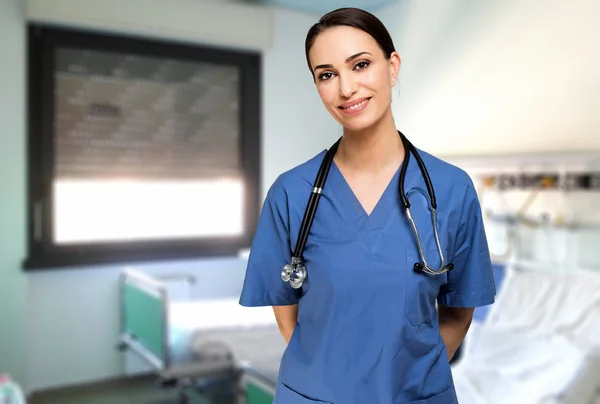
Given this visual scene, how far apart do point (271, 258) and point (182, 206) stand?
2.84 meters

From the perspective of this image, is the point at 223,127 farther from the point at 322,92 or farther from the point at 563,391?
the point at 322,92

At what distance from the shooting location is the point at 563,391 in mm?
1558

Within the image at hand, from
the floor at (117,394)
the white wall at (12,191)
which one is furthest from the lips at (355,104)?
the white wall at (12,191)

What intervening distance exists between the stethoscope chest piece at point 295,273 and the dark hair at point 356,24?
0.68 ft

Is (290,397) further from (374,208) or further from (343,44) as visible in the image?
(343,44)

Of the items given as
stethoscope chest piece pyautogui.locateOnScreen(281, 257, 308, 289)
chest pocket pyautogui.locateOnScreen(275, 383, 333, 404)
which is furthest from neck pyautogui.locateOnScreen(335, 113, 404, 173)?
chest pocket pyautogui.locateOnScreen(275, 383, 333, 404)

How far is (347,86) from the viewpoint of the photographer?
0.53 m

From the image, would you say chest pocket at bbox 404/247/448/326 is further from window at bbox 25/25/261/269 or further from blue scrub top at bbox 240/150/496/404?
window at bbox 25/25/261/269

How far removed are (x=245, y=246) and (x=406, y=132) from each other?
275 centimetres

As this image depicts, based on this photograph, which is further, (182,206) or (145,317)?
(182,206)

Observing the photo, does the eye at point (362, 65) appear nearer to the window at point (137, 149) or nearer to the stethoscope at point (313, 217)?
the stethoscope at point (313, 217)

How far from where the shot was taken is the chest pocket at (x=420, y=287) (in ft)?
1.91

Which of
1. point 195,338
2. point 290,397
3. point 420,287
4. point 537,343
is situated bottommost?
point 195,338

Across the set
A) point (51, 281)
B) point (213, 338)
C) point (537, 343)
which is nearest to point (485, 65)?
point (537, 343)
